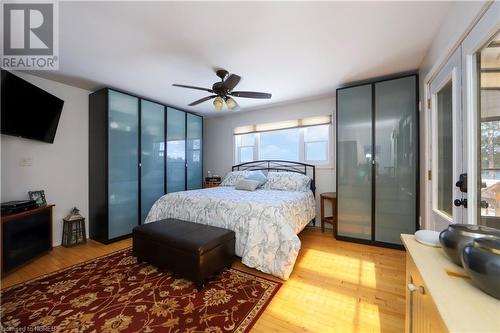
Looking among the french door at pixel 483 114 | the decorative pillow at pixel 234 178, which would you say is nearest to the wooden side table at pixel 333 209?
the decorative pillow at pixel 234 178

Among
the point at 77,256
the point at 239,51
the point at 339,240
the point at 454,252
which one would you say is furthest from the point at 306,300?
the point at 77,256

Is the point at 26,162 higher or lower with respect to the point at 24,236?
higher

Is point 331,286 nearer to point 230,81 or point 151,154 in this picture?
point 230,81

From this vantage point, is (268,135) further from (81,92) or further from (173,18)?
(81,92)

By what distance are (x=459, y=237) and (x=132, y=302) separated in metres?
2.26

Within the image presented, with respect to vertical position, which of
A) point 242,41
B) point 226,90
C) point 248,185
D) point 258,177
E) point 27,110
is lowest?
point 248,185

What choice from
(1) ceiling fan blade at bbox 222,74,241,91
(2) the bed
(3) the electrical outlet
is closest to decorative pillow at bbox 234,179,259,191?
(2) the bed

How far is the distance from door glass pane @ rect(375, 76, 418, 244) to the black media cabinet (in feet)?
15.1

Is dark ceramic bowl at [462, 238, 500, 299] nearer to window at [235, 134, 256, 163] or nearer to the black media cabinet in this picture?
the black media cabinet

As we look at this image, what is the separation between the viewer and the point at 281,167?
432cm

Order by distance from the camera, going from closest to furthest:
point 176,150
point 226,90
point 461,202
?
point 461,202
point 226,90
point 176,150

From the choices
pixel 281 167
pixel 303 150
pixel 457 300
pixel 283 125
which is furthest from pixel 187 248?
pixel 283 125

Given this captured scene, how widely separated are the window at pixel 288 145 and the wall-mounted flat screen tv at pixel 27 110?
3219 mm

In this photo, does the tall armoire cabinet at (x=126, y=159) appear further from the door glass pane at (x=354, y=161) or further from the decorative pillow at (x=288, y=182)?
the door glass pane at (x=354, y=161)
